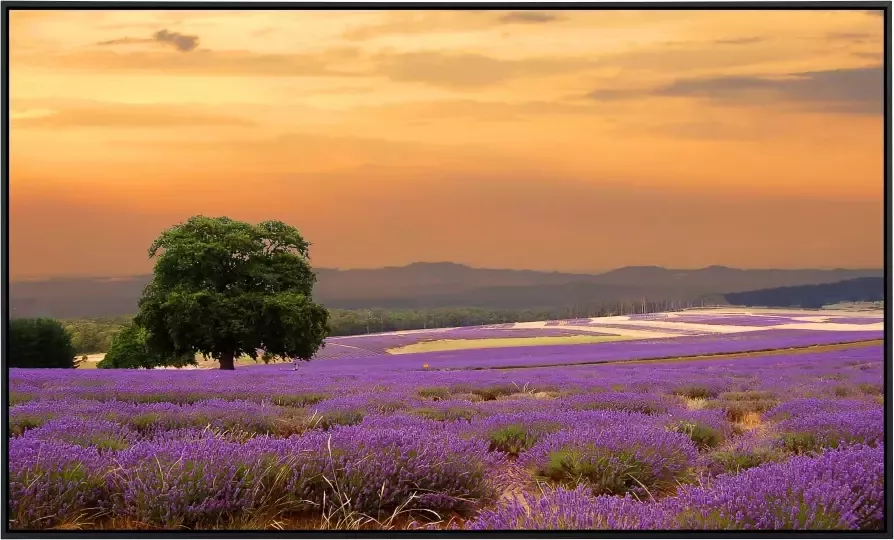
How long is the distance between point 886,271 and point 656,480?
7.42ft

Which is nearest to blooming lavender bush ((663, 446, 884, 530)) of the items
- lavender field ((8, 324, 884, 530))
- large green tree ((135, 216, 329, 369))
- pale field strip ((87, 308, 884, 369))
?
lavender field ((8, 324, 884, 530))

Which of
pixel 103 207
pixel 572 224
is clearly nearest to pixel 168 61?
pixel 103 207

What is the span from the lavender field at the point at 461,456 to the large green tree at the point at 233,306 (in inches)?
83.1

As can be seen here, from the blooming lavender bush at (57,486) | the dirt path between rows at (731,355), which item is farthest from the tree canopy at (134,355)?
the dirt path between rows at (731,355)

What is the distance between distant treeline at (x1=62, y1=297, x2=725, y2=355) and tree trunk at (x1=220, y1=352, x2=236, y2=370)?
2.75m

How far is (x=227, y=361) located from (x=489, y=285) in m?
4.88

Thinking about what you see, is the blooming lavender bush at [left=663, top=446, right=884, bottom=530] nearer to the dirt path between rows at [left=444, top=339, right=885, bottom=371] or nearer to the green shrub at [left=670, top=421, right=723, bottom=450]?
the green shrub at [left=670, top=421, right=723, bottom=450]

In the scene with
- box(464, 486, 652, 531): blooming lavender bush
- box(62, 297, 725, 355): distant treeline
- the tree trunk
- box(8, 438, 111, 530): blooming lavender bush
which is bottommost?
box(464, 486, 652, 531): blooming lavender bush

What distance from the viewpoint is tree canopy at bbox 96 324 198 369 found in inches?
239

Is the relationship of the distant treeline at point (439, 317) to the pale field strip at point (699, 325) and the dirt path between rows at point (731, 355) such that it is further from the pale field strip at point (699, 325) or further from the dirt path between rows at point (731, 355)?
the dirt path between rows at point (731, 355)

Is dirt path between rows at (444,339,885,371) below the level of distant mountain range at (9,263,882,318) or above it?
below

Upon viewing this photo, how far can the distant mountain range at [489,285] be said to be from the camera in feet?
15.9

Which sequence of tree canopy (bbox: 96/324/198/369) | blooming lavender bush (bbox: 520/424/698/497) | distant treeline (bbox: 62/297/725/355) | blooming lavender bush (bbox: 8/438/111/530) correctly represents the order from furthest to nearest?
tree canopy (bbox: 96/324/198/369), distant treeline (bbox: 62/297/725/355), blooming lavender bush (bbox: 520/424/698/497), blooming lavender bush (bbox: 8/438/111/530)

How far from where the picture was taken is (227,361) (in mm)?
8508
